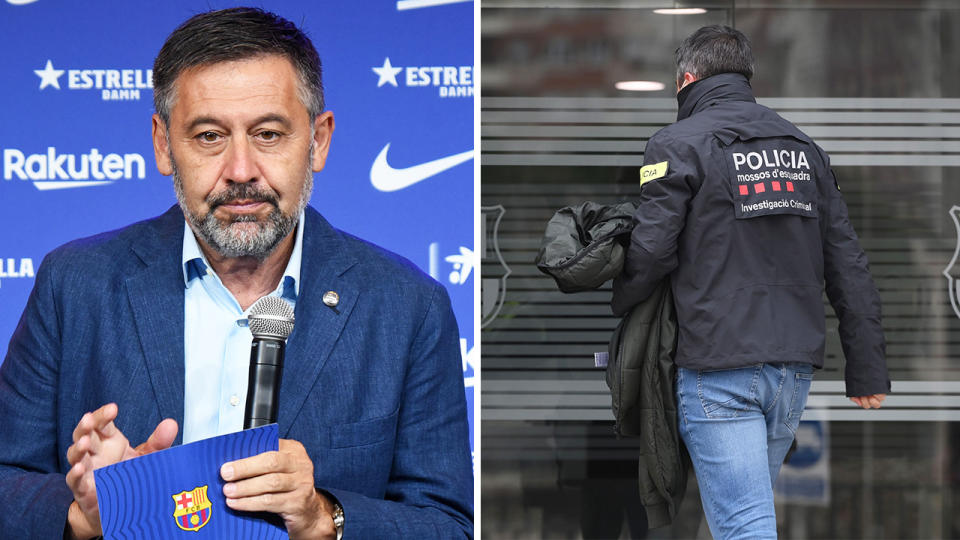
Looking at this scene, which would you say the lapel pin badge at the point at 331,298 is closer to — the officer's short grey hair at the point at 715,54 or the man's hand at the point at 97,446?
the man's hand at the point at 97,446

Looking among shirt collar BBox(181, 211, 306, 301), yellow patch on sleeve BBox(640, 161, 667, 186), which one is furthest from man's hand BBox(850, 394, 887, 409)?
shirt collar BBox(181, 211, 306, 301)

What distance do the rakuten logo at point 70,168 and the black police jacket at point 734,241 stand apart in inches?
62.5

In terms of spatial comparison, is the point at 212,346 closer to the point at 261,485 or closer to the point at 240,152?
the point at 240,152

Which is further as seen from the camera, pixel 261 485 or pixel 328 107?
pixel 328 107

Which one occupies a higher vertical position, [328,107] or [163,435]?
[328,107]

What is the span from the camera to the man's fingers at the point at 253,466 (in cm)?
194

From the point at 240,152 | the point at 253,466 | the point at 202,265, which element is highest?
the point at 240,152

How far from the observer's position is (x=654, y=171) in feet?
11.3

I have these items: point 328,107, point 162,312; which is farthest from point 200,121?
point 328,107

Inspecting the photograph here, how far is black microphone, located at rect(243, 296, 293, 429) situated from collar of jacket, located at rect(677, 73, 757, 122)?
2074mm

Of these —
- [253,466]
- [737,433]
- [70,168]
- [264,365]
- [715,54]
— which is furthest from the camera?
[715,54]

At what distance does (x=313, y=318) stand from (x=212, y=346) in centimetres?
25

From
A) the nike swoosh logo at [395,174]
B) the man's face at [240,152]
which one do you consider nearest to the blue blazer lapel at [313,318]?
the man's face at [240,152]

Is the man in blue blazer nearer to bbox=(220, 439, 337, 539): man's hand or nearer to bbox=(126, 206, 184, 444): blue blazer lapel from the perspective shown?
bbox=(126, 206, 184, 444): blue blazer lapel
